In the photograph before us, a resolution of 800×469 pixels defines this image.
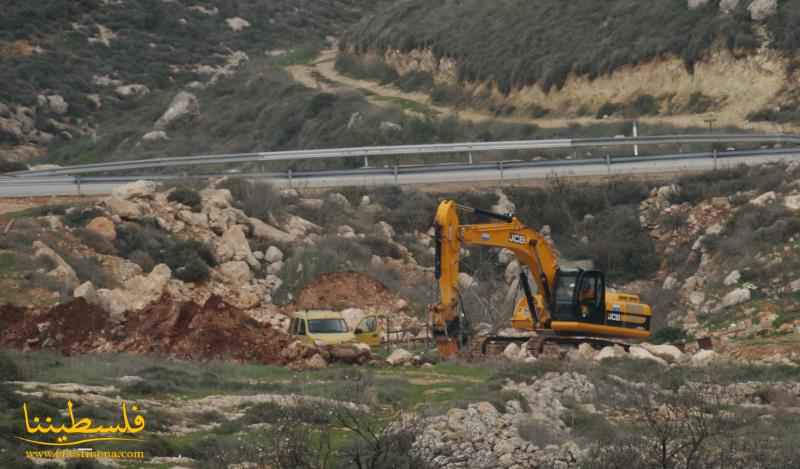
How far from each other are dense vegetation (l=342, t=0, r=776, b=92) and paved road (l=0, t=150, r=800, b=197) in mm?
10891

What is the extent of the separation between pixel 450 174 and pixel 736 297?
1389cm

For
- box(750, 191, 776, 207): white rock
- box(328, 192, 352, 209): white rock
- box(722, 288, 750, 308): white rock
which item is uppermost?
box(328, 192, 352, 209): white rock

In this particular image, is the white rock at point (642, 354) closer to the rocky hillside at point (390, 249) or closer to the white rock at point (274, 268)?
the rocky hillside at point (390, 249)

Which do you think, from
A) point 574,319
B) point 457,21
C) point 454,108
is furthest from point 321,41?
point 574,319

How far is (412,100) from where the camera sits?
7181 cm

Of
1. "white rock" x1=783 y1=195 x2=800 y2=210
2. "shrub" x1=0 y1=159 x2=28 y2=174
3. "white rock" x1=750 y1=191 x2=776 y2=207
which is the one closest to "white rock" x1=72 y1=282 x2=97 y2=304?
"white rock" x1=750 y1=191 x2=776 y2=207

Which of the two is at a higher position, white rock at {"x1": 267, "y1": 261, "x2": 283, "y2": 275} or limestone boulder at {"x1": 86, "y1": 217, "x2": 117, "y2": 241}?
limestone boulder at {"x1": 86, "y1": 217, "x2": 117, "y2": 241}

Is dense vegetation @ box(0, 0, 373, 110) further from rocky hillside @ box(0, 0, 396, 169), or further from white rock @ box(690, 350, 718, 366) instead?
white rock @ box(690, 350, 718, 366)

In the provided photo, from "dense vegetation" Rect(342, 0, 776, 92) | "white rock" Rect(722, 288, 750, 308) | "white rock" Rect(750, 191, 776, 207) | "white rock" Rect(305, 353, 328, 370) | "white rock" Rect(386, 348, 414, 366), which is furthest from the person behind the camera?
"dense vegetation" Rect(342, 0, 776, 92)

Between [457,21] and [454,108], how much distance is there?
939 centimetres

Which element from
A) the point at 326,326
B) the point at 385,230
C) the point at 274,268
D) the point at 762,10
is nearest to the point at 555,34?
the point at 762,10

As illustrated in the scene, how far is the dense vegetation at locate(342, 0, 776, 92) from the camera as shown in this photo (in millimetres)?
58531

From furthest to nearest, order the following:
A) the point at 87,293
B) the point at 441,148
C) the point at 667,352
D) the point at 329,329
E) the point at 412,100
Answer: the point at 412,100 → the point at 441,148 → the point at 87,293 → the point at 329,329 → the point at 667,352

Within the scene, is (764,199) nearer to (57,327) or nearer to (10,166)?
(57,327)
